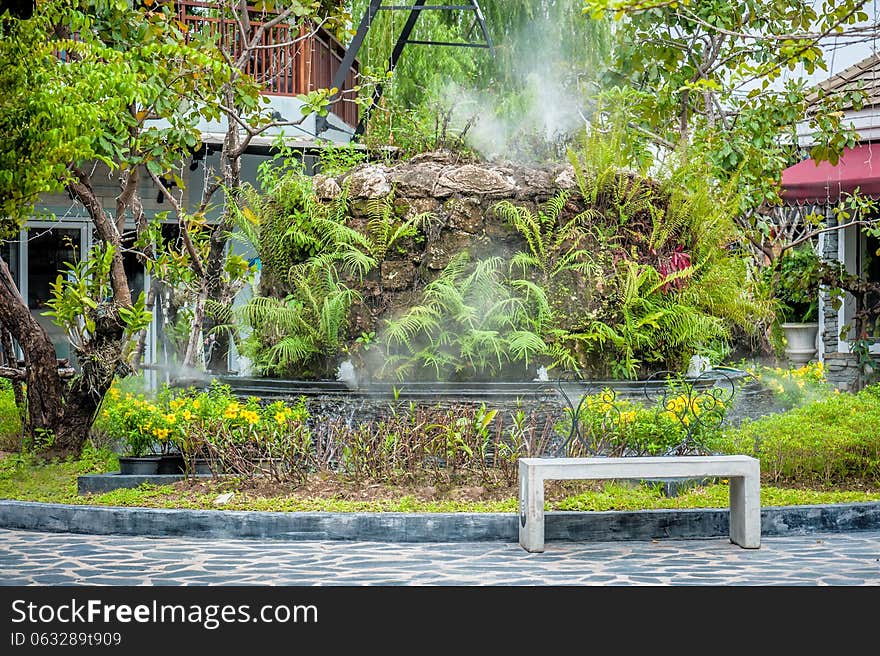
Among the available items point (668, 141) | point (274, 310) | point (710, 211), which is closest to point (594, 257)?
point (710, 211)

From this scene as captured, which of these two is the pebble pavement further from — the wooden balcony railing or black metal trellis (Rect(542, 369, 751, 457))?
the wooden balcony railing

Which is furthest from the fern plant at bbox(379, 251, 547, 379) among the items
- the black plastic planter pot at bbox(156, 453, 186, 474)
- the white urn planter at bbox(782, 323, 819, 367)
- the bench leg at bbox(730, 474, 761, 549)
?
the white urn planter at bbox(782, 323, 819, 367)

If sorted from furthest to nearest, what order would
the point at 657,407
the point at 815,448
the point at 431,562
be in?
the point at 657,407, the point at 815,448, the point at 431,562

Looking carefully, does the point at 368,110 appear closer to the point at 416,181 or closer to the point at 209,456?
the point at 416,181

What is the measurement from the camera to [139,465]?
9.55m

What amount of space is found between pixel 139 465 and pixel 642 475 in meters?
4.52

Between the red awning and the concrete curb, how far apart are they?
7.69 m

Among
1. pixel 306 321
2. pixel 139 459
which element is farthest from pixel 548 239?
pixel 139 459

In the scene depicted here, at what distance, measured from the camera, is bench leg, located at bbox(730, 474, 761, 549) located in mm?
7844

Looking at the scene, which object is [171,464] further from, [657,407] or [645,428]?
[657,407]

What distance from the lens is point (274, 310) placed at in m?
11.4

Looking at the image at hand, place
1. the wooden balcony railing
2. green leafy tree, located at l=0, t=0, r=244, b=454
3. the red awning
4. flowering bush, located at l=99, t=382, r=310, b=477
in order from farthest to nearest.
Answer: the wooden balcony railing, the red awning, flowering bush, located at l=99, t=382, r=310, b=477, green leafy tree, located at l=0, t=0, r=244, b=454

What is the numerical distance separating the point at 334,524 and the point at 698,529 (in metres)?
2.80

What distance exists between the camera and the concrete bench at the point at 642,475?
767cm
